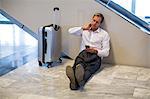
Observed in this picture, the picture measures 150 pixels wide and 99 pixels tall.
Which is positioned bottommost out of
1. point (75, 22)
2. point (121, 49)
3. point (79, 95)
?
point (79, 95)

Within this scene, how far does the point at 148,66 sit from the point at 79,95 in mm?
1511

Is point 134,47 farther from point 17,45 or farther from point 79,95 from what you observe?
point 17,45

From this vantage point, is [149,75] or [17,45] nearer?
[149,75]

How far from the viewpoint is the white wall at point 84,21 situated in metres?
3.74

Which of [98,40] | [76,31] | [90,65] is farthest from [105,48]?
[76,31]

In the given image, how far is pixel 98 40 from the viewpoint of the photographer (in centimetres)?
362

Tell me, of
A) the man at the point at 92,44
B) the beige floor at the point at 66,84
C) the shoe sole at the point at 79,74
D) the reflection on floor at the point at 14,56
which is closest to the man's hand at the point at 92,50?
the man at the point at 92,44

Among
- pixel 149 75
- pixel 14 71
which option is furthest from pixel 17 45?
pixel 149 75

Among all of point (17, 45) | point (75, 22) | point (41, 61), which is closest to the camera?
point (41, 61)

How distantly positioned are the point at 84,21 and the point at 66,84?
1.27 m

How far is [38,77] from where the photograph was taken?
321 centimetres

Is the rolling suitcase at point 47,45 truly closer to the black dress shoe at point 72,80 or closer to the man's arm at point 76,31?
the man's arm at point 76,31

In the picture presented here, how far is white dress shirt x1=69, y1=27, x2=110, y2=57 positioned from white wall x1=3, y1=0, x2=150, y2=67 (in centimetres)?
20

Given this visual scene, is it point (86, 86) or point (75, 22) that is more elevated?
point (75, 22)
